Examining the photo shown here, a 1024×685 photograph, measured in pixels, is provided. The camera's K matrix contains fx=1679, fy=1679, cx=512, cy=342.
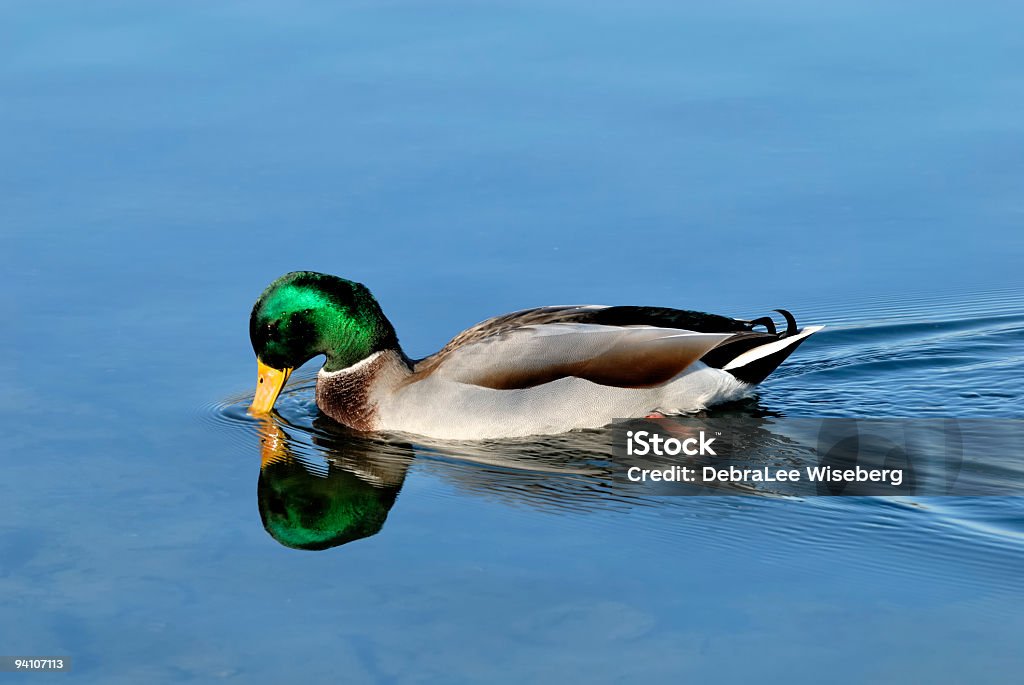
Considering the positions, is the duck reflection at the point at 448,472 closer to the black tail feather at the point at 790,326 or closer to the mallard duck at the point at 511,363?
the mallard duck at the point at 511,363

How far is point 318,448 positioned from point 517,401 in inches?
44.1

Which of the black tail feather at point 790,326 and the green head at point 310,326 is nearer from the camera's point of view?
the black tail feather at point 790,326

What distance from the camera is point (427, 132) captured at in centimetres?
1244

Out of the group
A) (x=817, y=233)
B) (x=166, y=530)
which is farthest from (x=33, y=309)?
(x=817, y=233)

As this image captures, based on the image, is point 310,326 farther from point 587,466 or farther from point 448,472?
point 587,466

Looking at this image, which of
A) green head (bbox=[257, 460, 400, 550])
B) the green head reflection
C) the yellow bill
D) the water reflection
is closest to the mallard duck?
the yellow bill

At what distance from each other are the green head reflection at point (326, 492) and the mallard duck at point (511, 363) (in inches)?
13.6

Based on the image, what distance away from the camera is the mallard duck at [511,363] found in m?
9.16

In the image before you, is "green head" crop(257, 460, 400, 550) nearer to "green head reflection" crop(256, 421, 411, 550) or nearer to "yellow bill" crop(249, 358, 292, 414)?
"green head reflection" crop(256, 421, 411, 550)

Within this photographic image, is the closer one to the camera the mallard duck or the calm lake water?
the calm lake water

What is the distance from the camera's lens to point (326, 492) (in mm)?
8484

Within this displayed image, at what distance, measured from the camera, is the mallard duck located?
9.16 metres

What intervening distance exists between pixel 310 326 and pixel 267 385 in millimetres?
416

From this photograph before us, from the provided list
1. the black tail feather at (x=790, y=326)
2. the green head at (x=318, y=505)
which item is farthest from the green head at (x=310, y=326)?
the black tail feather at (x=790, y=326)
